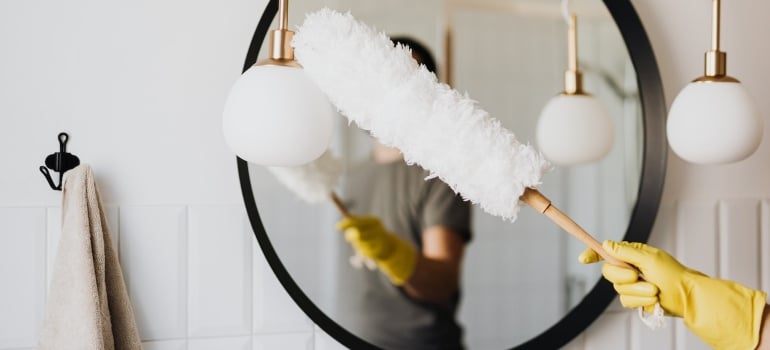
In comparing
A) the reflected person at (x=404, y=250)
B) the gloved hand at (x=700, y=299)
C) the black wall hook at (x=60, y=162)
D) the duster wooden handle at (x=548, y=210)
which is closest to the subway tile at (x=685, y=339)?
the gloved hand at (x=700, y=299)

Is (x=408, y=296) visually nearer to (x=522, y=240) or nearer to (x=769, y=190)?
(x=522, y=240)

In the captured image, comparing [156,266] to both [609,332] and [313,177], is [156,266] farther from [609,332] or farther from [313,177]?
[609,332]

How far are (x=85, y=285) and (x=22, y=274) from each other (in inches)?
5.1

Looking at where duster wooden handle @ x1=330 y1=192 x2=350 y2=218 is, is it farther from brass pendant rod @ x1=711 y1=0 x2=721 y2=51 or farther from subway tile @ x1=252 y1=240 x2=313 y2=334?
brass pendant rod @ x1=711 y1=0 x2=721 y2=51

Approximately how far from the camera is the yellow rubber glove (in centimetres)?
109

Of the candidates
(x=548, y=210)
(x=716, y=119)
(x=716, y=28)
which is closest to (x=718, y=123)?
(x=716, y=119)

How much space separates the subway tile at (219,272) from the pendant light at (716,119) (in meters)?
0.67

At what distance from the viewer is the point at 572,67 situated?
1160mm

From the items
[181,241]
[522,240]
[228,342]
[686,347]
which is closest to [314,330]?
[228,342]

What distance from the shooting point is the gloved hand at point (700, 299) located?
2.94 ft

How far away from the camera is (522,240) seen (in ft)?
3.82

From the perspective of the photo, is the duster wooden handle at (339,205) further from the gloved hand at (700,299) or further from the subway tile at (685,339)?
the subway tile at (685,339)

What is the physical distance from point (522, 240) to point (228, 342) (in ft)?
1.66

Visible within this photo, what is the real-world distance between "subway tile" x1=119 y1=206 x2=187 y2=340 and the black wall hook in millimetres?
91
